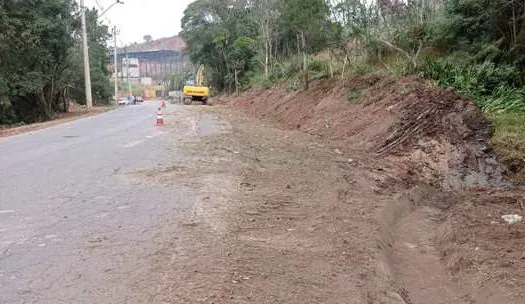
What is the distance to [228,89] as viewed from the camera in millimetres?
59719

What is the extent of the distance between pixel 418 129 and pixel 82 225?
9.08 metres

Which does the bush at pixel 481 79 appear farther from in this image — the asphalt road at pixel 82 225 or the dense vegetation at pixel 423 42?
the asphalt road at pixel 82 225

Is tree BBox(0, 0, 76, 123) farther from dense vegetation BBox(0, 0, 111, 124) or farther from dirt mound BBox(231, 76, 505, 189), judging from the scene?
dirt mound BBox(231, 76, 505, 189)

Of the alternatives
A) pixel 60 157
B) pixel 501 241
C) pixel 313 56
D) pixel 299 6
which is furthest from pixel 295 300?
pixel 313 56

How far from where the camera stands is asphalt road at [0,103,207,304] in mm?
4457

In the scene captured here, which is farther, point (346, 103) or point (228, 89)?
point (228, 89)

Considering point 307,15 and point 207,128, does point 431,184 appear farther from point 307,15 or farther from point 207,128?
point 307,15

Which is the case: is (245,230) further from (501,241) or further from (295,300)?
(501,241)

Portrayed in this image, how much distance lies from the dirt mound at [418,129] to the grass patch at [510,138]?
0.23 m

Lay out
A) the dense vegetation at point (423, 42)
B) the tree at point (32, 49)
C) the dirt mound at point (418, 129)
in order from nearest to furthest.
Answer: the dirt mound at point (418, 129)
the dense vegetation at point (423, 42)
the tree at point (32, 49)

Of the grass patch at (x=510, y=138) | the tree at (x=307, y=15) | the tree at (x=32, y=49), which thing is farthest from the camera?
the tree at (x=32, y=49)

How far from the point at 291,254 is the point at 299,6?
18130mm

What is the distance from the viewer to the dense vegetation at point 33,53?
97.0 feet

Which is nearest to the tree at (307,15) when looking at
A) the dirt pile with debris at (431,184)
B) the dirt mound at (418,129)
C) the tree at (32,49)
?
the dirt pile with debris at (431,184)
